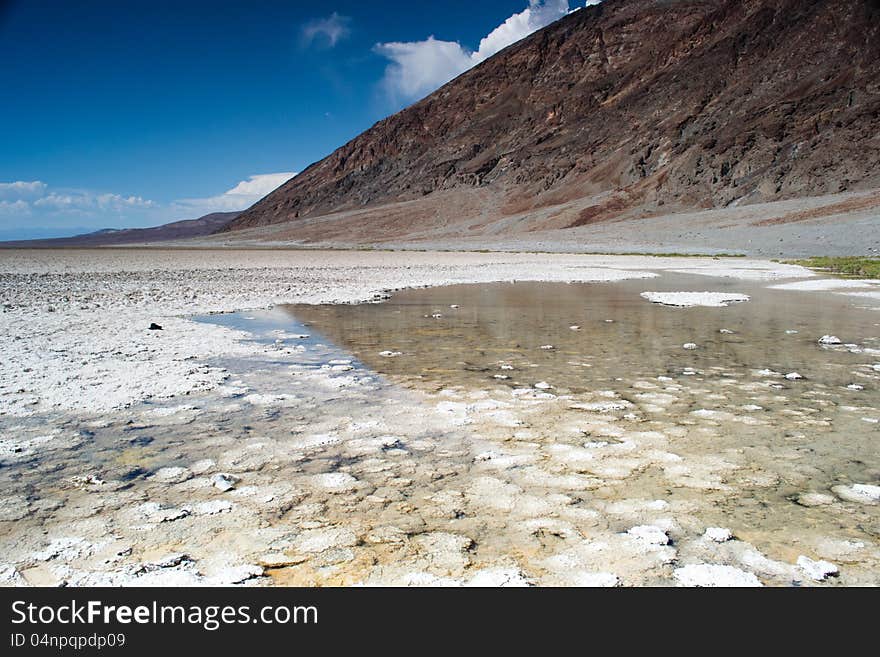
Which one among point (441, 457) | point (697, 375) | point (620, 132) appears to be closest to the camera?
point (441, 457)

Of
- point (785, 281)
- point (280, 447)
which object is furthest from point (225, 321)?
point (785, 281)

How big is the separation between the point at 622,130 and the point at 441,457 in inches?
4037

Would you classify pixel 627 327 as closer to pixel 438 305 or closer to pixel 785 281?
pixel 438 305

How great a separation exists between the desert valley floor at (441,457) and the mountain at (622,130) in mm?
68575

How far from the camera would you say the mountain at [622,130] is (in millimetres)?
71688

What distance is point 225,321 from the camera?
1109 centimetres

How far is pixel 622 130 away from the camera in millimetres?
98562

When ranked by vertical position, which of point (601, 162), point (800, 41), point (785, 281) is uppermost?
point (800, 41)

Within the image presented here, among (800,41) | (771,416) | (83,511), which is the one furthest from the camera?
(800,41)

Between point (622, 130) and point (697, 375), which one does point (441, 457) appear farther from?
point (622, 130)

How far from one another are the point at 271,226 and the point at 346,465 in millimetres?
129045

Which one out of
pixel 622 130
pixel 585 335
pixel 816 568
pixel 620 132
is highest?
pixel 622 130

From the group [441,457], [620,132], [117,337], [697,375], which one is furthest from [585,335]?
[620,132]

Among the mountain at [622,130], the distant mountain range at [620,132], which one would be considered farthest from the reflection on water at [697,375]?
the mountain at [622,130]
